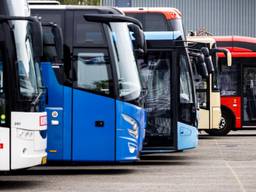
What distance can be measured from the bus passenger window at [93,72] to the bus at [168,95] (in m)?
2.65

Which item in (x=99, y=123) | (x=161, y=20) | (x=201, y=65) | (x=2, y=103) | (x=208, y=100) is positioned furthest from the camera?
(x=208, y=100)

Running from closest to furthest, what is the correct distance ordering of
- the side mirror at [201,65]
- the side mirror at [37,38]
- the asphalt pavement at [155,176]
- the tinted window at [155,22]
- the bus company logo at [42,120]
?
1. the side mirror at [37,38]
2. the bus company logo at [42,120]
3. the asphalt pavement at [155,176]
4. the side mirror at [201,65]
5. the tinted window at [155,22]

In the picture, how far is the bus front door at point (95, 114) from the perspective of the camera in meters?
16.1

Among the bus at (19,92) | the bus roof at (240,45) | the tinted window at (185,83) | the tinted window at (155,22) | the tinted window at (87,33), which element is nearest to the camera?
the bus at (19,92)

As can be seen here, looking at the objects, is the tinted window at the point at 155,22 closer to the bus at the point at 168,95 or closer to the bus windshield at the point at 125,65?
the bus at the point at 168,95

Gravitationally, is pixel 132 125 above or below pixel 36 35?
below

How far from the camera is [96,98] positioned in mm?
16188

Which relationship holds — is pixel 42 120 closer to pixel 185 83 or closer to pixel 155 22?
pixel 185 83

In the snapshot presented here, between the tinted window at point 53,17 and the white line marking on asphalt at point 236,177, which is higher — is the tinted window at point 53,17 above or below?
above

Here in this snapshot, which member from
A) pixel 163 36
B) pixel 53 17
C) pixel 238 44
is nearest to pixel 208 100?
pixel 238 44

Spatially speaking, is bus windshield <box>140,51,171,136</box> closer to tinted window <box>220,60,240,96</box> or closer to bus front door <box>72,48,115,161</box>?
bus front door <box>72,48,115,161</box>

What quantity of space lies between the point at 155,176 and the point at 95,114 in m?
1.59

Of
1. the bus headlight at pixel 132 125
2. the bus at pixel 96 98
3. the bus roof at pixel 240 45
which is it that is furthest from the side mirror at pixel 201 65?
the bus roof at pixel 240 45

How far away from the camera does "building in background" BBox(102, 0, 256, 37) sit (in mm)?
46188
